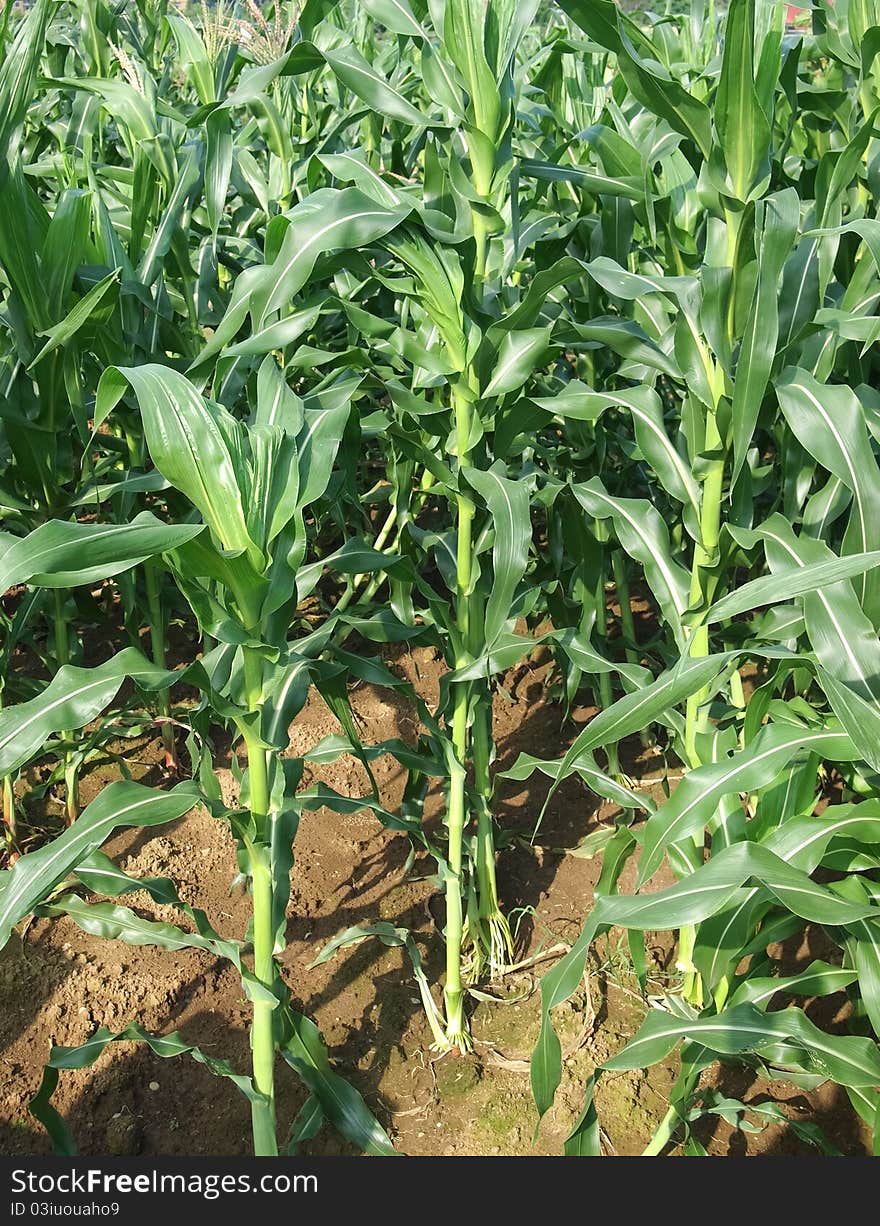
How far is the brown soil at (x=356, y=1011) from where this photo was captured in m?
2.44

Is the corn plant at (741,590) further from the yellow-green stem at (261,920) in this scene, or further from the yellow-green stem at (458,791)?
the yellow-green stem at (261,920)

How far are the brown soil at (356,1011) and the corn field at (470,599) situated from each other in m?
0.01

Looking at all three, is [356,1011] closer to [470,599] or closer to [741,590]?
[470,599]

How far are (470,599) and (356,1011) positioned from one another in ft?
3.61

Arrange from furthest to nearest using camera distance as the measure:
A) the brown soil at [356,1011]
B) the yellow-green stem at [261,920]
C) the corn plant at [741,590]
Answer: the brown soil at [356,1011]
the yellow-green stem at [261,920]
the corn plant at [741,590]

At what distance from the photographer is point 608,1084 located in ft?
8.38

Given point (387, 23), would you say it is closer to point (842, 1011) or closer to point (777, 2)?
point (777, 2)

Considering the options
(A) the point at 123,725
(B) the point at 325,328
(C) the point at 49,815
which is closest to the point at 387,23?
(B) the point at 325,328

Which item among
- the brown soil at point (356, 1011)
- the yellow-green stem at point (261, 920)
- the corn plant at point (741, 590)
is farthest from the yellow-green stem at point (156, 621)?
the corn plant at point (741, 590)

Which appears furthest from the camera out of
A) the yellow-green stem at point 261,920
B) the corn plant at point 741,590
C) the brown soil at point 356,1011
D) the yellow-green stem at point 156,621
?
the yellow-green stem at point 156,621

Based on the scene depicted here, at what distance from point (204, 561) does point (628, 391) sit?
3.70 ft

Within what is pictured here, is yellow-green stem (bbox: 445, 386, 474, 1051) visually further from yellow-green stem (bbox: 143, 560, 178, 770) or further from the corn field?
yellow-green stem (bbox: 143, 560, 178, 770)

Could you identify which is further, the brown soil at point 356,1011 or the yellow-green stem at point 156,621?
the yellow-green stem at point 156,621

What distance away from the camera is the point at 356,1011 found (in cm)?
274
